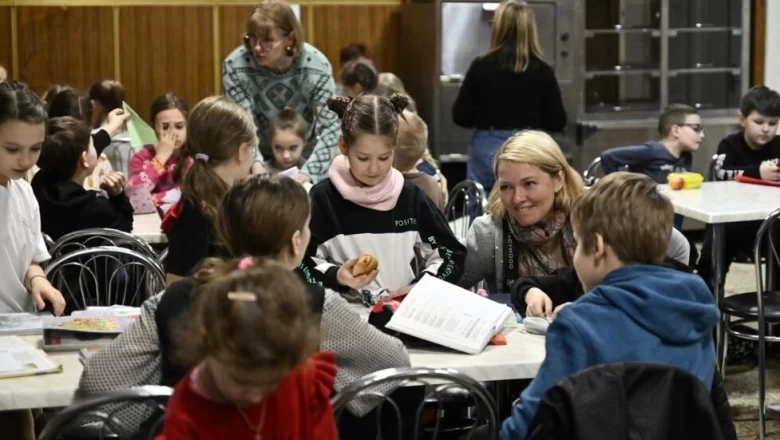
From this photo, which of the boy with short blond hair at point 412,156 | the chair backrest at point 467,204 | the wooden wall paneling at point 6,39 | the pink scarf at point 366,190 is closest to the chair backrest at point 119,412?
the pink scarf at point 366,190

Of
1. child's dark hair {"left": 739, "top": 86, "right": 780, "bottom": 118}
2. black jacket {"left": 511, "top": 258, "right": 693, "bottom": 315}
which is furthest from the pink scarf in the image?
child's dark hair {"left": 739, "top": 86, "right": 780, "bottom": 118}

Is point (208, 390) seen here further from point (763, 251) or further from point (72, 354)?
point (763, 251)

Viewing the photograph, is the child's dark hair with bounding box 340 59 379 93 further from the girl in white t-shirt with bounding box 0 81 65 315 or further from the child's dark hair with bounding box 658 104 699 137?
the girl in white t-shirt with bounding box 0 81 65 315

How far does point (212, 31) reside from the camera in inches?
326

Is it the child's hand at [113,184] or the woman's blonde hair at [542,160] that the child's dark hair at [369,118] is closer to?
the woman's blonde hair at [542,160]

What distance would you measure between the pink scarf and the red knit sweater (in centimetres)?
153

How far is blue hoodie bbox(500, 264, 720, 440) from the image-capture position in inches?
94.0

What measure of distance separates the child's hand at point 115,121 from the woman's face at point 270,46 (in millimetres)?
794

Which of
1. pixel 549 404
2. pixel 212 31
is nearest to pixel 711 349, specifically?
pixel 549 404

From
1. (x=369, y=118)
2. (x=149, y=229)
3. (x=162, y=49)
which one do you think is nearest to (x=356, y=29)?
(x=162, y=49)

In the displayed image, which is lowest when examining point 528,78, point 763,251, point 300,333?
point 763,251

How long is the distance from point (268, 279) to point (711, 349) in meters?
1.09

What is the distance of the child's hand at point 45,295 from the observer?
3404 millimetres

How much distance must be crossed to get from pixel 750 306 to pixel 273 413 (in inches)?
122
